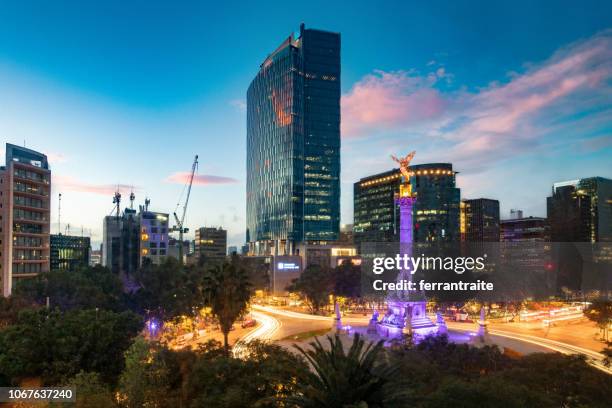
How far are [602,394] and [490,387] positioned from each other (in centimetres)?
1189

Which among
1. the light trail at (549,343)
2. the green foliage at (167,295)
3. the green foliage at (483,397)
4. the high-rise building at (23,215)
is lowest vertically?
the light trail at (549,343)

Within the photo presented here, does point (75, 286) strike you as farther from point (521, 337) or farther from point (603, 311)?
point (603, 311)

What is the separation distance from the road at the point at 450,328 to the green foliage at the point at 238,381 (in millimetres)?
27001

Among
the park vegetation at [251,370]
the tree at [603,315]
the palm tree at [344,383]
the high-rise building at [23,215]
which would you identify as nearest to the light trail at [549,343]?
the tree at [603,315]

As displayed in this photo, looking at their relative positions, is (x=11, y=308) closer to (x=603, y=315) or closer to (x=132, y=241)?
(x=603, y=315)

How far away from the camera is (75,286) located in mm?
71812

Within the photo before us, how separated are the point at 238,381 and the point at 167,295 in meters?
54.9

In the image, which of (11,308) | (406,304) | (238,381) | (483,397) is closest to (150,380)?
(238,381)

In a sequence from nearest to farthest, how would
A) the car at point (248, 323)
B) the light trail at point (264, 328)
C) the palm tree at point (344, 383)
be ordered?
the palm tree at point (344, 383), the light trail at point (264, 328), the car at point (248, 323)

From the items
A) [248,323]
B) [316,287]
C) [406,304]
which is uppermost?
[406,304]

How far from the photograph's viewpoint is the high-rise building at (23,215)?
292 ft

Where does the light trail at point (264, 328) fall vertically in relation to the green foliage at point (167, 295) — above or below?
below

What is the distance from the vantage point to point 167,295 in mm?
78125

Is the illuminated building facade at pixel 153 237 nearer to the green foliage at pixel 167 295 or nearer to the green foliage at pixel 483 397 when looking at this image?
the green foliage at pixel 167 295
